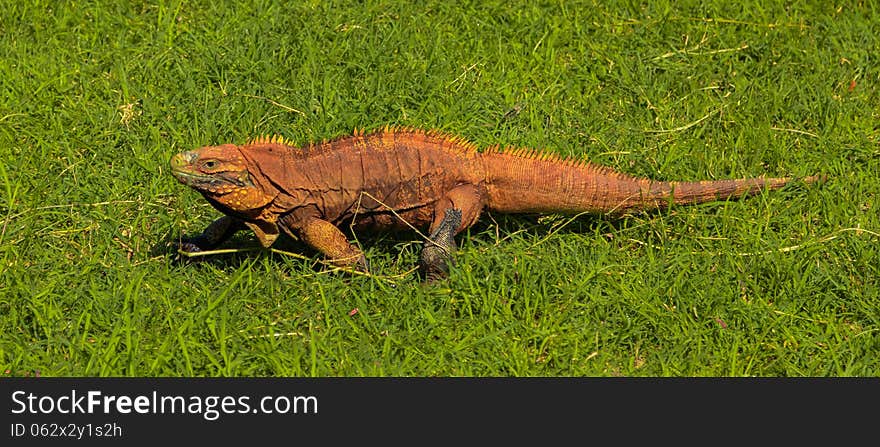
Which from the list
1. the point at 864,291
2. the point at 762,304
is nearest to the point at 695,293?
the point at 762,304

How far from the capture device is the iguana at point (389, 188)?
6656 mm

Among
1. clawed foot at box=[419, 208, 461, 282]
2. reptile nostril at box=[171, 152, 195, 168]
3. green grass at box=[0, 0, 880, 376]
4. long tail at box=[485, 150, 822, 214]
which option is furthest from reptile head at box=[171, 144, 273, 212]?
long tail at box=[485, 150, 822, 214]

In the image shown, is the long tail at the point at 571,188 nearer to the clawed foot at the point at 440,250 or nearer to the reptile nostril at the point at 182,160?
the clawed foot at the point at 440,250

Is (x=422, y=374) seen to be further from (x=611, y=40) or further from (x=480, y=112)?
(x=611, y=40)

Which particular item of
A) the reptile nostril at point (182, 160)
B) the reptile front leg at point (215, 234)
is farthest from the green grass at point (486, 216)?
the reptile nostril at point (182, 160)

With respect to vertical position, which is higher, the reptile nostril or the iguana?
the reptile nostril

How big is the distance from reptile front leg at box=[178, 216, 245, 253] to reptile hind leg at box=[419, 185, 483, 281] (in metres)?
1.03

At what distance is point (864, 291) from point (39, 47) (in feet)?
18.1

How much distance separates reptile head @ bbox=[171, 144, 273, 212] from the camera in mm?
6504

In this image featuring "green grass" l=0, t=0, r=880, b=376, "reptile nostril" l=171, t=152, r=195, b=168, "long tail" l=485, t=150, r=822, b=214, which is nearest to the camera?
"green grass" l=0, t=0, r=880, b=376

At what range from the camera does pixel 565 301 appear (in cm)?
652

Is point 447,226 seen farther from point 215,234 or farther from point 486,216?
point 215,234

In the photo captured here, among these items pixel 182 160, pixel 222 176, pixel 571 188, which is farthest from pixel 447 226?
pixel 182 160

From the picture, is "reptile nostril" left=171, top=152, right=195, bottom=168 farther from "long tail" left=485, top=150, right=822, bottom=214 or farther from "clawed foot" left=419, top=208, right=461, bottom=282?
"long tail" left=485, top=150, right=822, bottom=214
